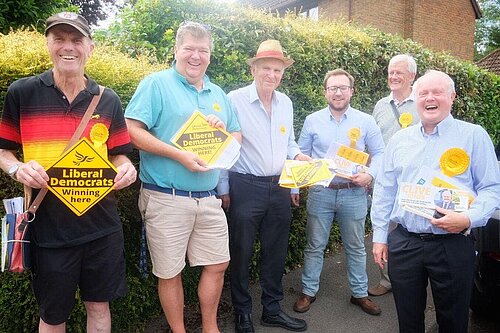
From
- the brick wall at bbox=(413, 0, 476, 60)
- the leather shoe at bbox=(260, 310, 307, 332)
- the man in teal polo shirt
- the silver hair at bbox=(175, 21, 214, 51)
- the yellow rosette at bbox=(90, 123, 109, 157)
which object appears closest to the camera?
the yellow rosette at bbox=(90, 123, 109, 157)

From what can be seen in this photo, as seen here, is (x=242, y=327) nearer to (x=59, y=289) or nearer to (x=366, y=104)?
(x=59, y=289)

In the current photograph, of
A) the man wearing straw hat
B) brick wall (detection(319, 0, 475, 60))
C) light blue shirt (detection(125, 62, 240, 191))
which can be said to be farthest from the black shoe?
brick wall (detection(319, 0, 475, 60))

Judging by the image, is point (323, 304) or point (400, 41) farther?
point (400, 41)

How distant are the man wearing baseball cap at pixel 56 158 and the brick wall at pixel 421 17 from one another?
1337cm

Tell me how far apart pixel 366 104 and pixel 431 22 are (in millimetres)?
14524

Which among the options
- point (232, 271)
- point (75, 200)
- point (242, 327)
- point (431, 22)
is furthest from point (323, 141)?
point (431, 22)

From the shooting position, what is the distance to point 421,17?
17719 mm

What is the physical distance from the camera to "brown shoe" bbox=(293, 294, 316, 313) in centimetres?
395

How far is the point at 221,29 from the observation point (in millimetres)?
4332

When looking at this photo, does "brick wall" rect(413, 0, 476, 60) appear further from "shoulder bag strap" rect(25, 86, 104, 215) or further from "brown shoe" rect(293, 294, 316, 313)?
"shoulder bag strap" rect(25, 86, 104, 215)

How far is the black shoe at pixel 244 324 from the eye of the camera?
11.5 feet

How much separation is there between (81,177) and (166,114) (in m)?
0.74

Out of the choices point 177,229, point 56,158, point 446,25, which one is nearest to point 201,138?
point 177,229

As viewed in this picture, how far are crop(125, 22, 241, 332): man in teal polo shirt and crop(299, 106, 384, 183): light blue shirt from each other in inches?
48.1
